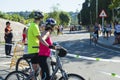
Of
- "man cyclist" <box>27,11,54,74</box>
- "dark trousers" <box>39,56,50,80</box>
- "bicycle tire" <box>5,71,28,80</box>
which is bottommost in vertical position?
"bicycle tire" <box>5,71,28,80</box>

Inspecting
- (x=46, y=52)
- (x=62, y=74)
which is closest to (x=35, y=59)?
(x=46, y=52)

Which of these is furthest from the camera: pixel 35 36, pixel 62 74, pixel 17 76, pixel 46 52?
pixel 17 76

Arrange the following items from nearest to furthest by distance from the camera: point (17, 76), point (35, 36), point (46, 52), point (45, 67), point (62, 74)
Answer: point (62, 74) < point (45, 67) < point (46, 52) < point (35, 36) < point (17, 76)

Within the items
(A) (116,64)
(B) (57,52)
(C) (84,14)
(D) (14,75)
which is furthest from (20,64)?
(C) (84,14)

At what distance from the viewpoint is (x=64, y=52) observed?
7766 millimetres

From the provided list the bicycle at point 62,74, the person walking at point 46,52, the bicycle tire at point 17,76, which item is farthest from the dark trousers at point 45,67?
the bicycle tire at point 17,76

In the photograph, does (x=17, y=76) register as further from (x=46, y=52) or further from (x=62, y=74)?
(x=62, y=74)

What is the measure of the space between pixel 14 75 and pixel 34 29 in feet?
3.57

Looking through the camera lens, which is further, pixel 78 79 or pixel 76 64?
pixel 76 64

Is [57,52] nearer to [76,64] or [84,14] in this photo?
[76,64]

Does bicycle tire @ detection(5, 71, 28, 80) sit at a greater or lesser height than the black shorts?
lesser

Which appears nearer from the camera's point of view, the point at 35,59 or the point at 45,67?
the point at 45,67

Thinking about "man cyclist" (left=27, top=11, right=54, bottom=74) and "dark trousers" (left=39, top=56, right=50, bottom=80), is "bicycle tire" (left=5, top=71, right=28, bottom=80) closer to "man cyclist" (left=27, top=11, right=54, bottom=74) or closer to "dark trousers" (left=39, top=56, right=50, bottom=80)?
"man cyclist" (left=27, top=11, right=54, bottom=74)

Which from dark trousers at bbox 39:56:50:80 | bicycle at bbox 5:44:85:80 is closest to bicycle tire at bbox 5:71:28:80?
bicycle at bbox 5:44:85:80
